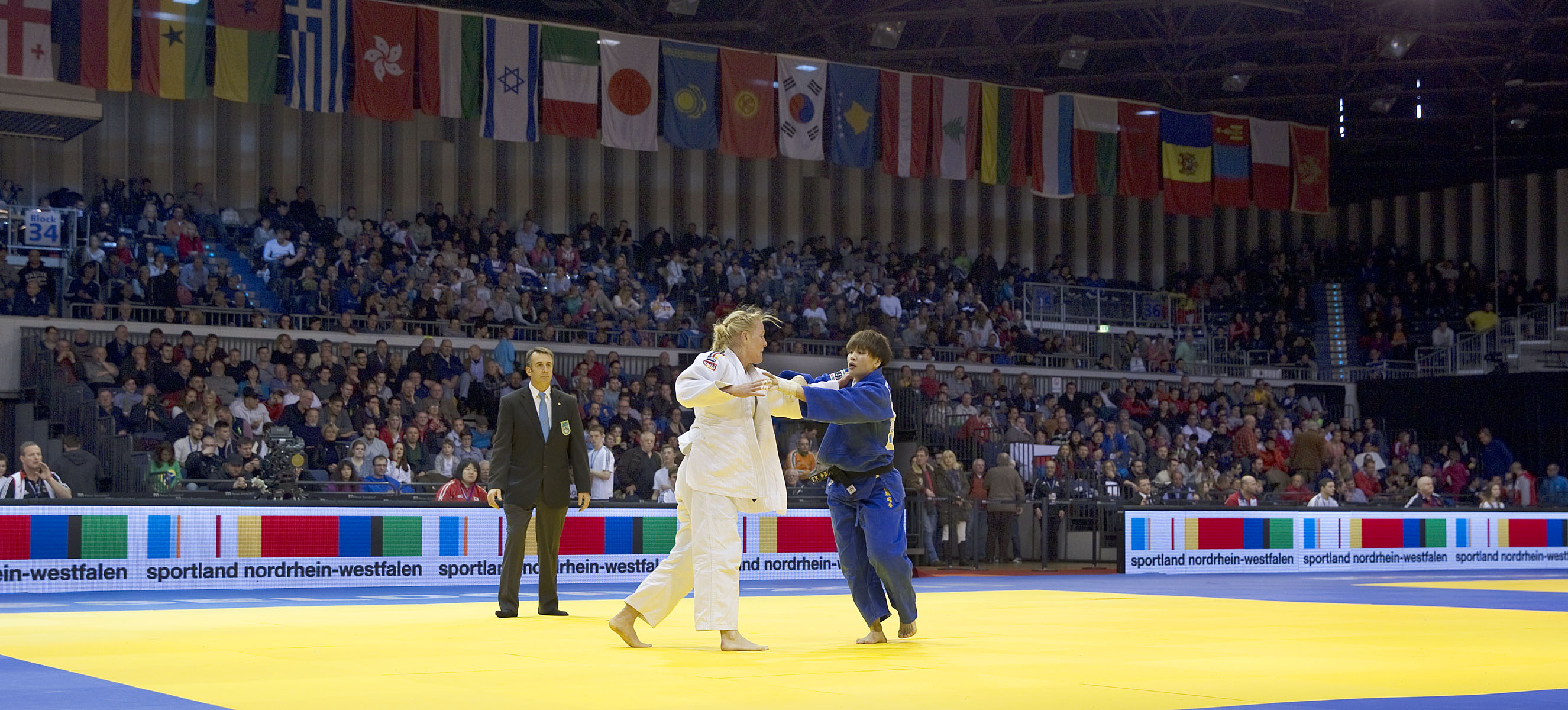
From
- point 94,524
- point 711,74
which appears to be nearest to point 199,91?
point 711,74

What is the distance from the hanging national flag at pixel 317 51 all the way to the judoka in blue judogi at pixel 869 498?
1826 cm

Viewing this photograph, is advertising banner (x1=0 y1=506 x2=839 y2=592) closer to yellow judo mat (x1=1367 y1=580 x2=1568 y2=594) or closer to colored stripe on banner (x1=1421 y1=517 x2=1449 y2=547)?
yellow judo mat (x1=1367 y1=580 x2=1568 y2=594)

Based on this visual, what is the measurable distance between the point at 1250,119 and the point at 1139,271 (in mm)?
7859

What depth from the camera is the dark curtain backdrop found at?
31.8 meters

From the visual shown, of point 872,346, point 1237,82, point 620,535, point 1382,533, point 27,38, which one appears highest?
point 1237,82

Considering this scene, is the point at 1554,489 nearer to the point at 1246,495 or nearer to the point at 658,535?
the point at 1246,495

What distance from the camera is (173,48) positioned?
24047mm

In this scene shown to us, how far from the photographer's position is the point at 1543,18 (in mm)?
29203

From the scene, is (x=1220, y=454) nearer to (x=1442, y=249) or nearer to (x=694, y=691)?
(x=1442, y=249)

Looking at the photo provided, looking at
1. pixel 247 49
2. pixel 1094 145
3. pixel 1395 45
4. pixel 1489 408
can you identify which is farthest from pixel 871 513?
pixel 1489 408

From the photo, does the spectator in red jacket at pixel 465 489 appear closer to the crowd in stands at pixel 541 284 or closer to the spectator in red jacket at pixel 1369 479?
the crowd in stands at pixel 541 284

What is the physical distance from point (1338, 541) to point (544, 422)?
14.4 meters

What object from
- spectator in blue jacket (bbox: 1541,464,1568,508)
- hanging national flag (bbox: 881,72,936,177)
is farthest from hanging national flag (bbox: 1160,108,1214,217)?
spectator in blue jacket (bbox: 1541,464,1568,508)

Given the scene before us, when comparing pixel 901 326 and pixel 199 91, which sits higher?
pixel 199 91
